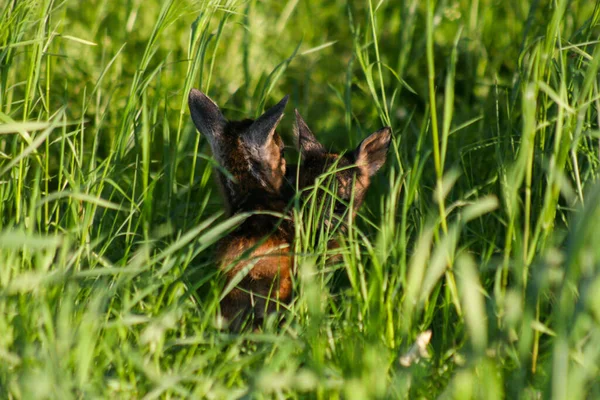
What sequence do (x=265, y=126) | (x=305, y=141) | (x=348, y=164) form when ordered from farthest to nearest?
1. (x=305, y=141)
2. (x=348, y=164)
3. (x=265, y=126)

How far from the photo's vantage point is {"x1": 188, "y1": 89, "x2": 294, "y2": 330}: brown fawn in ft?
11.1

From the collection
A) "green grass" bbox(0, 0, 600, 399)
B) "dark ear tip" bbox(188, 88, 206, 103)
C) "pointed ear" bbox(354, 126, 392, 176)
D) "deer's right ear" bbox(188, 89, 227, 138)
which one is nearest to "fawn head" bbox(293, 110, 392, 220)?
"pointed ear" bbox(354, 126, 392, 176)

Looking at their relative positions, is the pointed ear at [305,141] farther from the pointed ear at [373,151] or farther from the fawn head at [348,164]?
the pointed ear at [373,151]

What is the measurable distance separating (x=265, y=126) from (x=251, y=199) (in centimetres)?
33

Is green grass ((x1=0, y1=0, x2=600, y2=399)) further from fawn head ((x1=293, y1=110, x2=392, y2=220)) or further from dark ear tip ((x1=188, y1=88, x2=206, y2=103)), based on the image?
fawn head ((x1=293, y1=110, x2=392, y2=220))

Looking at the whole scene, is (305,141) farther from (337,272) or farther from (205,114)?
(337,272)

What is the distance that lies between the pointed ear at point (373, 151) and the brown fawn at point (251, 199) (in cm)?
37

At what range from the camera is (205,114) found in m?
3.73

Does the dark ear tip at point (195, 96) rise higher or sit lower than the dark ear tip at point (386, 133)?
higher

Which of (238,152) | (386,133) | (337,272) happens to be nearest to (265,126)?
(238,152)

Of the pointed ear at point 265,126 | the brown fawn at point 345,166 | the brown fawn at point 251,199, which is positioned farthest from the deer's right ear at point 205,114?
the brown fawn at point 345,166

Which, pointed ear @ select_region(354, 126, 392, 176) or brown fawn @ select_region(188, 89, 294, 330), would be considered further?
pointed ear @ select_region(354, 126, 392, 176)

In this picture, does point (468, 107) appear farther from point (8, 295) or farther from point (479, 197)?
point (8, 295)

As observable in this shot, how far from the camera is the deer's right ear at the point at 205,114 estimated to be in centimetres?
370
